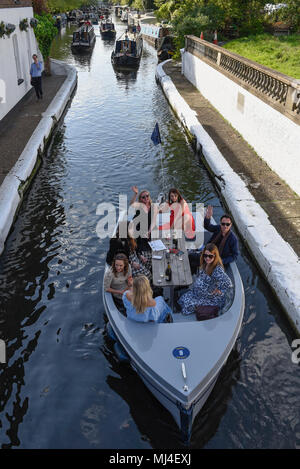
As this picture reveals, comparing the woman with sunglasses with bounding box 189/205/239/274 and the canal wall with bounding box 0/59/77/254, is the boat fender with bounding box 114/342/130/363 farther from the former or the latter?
the canal wall with bounding box 0/59/77/254

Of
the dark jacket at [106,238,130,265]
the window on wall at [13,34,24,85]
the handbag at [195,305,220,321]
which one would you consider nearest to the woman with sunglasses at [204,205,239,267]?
the handbag at [195,305,220,321]

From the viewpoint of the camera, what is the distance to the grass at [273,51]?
56.2 ft

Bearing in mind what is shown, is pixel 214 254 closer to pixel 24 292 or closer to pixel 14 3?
pixel 24 292

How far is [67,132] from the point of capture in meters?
16.9

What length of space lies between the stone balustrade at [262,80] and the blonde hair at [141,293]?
6.83 m

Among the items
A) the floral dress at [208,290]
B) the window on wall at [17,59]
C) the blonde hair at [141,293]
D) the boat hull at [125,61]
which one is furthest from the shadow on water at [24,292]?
the boat hull at [125,61]

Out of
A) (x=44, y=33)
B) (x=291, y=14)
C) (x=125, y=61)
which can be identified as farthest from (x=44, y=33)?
(x=291, y=14)

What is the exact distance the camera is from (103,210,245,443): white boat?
15.3 feet

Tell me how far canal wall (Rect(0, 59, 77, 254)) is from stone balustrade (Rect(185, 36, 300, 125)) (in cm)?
744

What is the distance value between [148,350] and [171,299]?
5.32ft

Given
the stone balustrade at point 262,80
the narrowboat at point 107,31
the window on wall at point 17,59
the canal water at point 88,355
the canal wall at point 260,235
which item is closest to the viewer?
the canal water at point 88,355

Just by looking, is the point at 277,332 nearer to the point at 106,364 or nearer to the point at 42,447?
the point at 106,364

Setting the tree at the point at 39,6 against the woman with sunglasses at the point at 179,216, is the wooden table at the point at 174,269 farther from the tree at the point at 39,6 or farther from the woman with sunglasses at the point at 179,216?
the tree at the point at 39,6
